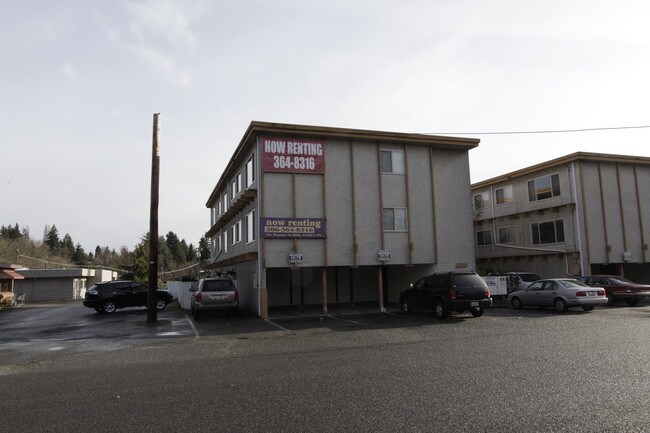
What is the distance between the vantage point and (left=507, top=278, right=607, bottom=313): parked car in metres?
18.2

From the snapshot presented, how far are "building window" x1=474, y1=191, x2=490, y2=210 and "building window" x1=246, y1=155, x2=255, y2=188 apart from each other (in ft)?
65.3

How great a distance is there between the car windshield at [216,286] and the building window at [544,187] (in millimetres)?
20633

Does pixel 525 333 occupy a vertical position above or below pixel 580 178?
below

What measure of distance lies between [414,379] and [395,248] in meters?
13.9

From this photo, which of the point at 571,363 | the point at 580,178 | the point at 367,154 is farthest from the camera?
the point at 580,178

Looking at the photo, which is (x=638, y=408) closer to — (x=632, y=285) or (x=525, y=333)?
(x=525, y=333)

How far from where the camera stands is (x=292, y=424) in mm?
5480

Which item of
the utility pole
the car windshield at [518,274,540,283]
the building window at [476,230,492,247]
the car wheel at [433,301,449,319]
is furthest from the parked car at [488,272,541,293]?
the utility pole

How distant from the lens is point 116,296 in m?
25.7

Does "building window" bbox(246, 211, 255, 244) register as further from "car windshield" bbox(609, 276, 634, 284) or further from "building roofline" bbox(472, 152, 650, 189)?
"building roofline" bbox(472, 152, 650, 189)

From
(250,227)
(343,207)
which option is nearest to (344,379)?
(343,207)

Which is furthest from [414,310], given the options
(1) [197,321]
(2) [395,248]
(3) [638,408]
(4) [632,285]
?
(3) [638,408]

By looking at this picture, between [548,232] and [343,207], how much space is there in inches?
606

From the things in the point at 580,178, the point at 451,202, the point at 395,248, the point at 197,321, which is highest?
the point at 580,178
